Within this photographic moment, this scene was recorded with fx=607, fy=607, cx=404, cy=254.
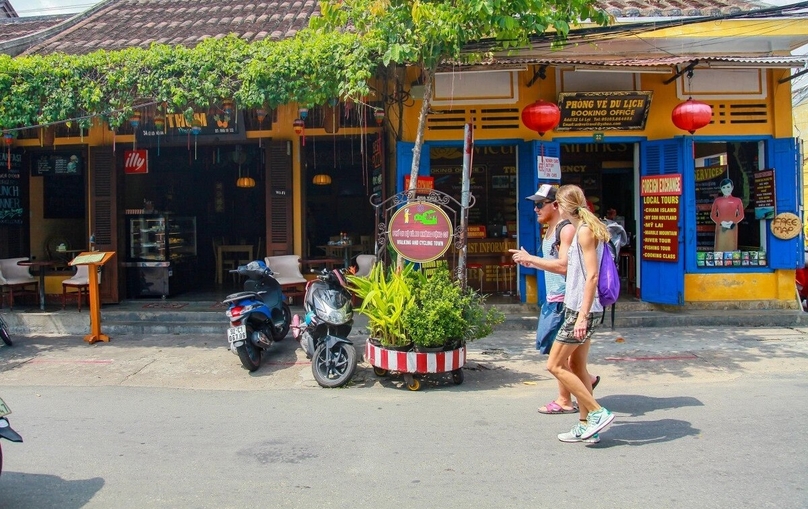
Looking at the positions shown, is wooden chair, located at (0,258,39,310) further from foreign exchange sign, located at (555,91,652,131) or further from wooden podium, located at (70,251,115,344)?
foreign exchange sign, located at (555,91,652,131)

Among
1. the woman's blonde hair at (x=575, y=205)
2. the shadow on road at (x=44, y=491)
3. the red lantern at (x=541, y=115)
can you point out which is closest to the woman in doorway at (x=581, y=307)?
the woman's blonde hair at (x=575, y=205)

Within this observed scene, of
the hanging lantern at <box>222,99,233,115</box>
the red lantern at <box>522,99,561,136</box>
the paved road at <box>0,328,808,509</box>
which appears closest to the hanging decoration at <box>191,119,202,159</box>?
the hanging lantern at <box>222,99,233,115</box>

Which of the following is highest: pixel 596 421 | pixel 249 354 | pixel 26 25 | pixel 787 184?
pixel 26 25

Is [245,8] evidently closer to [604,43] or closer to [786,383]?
[604,43]

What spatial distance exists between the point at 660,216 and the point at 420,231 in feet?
16.1

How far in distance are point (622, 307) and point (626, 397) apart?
4.39 m

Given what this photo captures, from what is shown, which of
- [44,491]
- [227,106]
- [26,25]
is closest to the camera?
[44,491]

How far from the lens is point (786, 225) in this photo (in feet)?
31.8

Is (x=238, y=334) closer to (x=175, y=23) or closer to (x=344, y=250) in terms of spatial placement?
(x=344, y=250)

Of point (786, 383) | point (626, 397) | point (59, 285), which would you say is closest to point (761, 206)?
point (786, 383)

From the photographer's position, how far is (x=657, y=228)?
32.3ft

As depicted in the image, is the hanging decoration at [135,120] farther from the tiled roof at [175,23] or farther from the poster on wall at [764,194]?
the poster on wall at [764,194]

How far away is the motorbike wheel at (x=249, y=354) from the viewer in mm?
6914

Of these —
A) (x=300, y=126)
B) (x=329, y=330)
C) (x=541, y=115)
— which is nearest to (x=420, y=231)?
(x=329, y=330)
